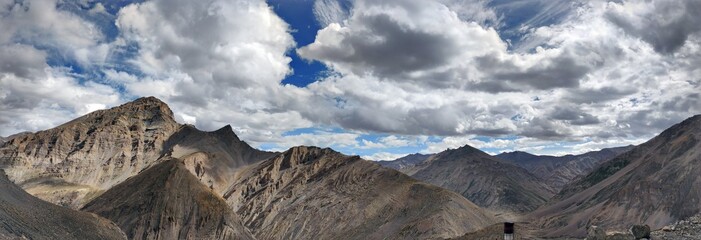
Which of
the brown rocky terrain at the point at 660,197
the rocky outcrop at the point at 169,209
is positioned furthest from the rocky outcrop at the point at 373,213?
the brown rocky terrain at the point at 660,197

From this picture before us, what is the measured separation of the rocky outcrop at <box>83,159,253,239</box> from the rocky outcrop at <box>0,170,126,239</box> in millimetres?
42502

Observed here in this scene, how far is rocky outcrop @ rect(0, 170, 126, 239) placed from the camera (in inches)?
2445

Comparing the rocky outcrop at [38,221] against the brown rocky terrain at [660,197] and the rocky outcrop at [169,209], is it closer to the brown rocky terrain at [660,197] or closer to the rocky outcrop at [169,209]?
the rocky outcrop at [169,209]

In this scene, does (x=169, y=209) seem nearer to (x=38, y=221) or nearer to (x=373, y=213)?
(x=373, y=213)

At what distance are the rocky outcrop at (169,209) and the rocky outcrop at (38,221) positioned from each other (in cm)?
4250

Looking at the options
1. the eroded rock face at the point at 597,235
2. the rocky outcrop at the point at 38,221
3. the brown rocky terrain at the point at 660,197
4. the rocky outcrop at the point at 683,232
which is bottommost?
the rocky outcrop at the point at 38,221

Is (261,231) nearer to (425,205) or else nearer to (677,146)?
(425,205)

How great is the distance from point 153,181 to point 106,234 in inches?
2395

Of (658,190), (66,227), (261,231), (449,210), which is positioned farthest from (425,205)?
(66,227)

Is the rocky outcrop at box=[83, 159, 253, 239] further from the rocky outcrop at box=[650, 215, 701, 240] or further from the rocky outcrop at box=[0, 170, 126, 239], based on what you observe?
the rocky outcrop at box=[650, 215, 701, 240]

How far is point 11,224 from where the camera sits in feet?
201

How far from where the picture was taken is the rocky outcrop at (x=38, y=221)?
62094 millimetres

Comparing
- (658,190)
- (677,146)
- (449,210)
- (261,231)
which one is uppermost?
(677,146)

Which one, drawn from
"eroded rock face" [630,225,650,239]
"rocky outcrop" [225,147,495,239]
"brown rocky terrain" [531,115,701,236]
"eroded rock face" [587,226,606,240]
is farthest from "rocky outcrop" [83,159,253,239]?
"eroded rock face" [630,225,650,239]
